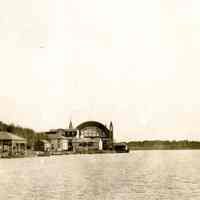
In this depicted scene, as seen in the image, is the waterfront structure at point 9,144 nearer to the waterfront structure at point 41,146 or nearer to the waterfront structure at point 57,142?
the waterfront structure at point 41,146

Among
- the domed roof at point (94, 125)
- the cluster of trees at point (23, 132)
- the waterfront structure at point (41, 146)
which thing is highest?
the domed roof at point (94, 125)

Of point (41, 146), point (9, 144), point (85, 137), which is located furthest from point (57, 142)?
point (9, 144)

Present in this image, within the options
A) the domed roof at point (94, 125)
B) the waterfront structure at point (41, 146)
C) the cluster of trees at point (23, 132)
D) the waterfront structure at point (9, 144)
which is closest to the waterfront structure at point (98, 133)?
the domed roof at point (94, 125)

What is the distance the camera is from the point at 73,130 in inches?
6186

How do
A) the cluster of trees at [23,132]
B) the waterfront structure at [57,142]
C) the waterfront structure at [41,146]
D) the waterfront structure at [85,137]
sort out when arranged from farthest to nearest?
the waterfront structure at [85,137] → the waterfront structure at [57,142] → the waterfront structure at [41,146] → the cluster of trees at [23,132]

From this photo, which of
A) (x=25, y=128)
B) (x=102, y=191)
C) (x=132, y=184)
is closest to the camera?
(x=102, y=191)

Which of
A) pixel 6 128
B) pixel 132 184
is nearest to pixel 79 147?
pixel 6 128

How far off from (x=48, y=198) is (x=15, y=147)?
76389 millimetres

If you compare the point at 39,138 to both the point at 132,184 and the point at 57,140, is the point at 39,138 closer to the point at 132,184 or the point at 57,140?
the point at 57,140

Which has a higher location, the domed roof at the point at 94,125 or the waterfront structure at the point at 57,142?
the domed roof at the point at 94,125

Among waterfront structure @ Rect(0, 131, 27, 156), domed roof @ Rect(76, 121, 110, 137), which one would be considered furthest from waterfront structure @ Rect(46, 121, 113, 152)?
waterfront structure @ Rect(0, 131, 27, 156)

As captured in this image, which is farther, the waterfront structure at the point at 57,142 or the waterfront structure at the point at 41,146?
the waterfront structure at the point at 57,142

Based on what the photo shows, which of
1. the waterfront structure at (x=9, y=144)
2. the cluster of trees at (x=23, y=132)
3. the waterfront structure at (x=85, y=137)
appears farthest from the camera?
the waterfront structure at (x=85, y=137)

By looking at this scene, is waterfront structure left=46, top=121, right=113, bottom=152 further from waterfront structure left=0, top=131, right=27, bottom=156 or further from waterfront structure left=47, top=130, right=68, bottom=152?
waterfront structure left=0, top=131, right=27, bottom=156
